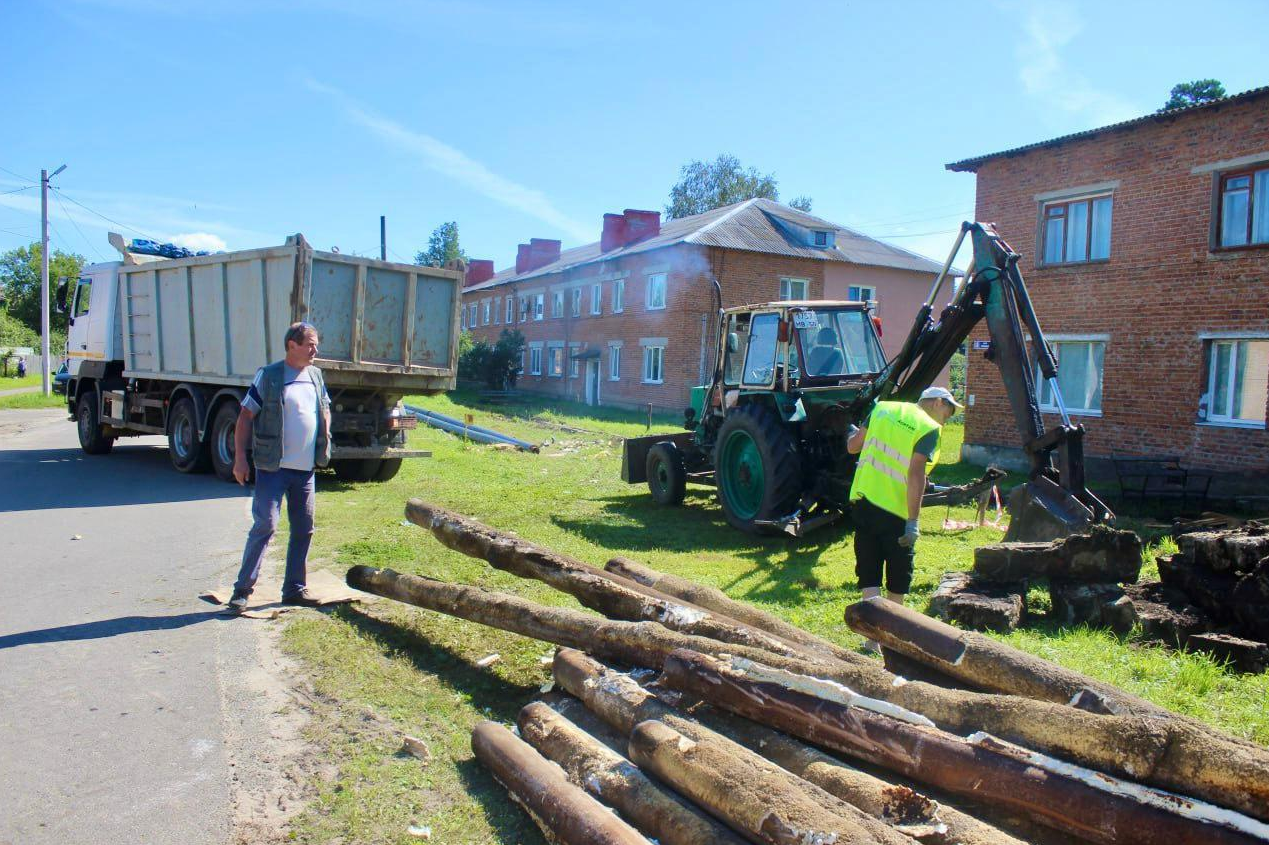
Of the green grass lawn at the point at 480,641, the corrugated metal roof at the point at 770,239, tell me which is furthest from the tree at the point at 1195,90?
the green grass lawn at the point at 480,641

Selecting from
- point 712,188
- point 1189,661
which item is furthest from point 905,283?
point 1189,661

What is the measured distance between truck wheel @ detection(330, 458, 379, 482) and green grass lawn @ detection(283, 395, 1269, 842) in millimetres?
439

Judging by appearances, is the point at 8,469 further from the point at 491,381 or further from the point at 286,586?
the point at 491,381

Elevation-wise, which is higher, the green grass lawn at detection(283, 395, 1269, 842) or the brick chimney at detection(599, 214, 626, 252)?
the brick chimney at detection(599, 214, 626, 252)

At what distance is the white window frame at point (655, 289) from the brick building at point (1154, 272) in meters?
16.0

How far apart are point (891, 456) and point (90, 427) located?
15.2 m

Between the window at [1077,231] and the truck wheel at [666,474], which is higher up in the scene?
the window at [1077,231]

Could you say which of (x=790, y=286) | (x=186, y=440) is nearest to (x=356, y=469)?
(x=186, y=440)

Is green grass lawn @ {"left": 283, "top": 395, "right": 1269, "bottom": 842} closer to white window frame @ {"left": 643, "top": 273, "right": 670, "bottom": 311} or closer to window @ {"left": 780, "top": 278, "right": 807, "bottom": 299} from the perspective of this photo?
window @ {"left": 780, "top": 278, "right": 807, "bottom": 299}

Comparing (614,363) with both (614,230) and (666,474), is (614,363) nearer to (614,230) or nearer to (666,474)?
(614,230)

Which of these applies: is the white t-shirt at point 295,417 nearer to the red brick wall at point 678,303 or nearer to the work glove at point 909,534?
the work glove at point 909,534

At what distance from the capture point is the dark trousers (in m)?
A: 5.91

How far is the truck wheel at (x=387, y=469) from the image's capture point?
1302cm

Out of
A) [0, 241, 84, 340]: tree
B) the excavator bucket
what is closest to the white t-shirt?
the excavator bucket
